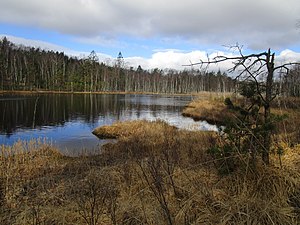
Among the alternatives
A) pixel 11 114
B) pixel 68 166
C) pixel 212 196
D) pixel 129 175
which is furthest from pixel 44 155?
pixel 11 114

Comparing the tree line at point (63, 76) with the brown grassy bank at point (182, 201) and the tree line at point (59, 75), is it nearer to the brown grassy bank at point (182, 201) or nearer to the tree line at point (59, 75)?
the tree line at point (59, 75)

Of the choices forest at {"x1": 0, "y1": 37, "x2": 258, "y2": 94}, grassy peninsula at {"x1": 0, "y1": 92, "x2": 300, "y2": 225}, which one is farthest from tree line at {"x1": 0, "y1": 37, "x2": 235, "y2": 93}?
grassy peninsula at {"x1": 0, "y1": 92, "x2": 300, "y2": 225}

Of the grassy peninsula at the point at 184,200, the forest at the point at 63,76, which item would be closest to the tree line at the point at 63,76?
the forest at the point at 63,76

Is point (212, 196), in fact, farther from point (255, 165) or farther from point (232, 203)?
point (255, 165)

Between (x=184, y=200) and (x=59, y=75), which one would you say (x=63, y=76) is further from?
(x=184, y=200)

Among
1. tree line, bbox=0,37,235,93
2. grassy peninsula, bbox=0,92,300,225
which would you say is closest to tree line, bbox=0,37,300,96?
tree line, bbox=0,37,235,93

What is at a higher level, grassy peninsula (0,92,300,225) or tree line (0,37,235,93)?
tree line (0,37,235,93)

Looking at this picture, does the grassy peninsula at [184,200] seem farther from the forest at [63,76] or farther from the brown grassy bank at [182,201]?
the forest at [63,76]

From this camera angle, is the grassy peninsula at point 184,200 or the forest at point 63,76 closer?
the grassy peninsula at point 184,200

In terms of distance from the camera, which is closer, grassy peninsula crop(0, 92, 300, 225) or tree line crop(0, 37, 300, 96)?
grassy peninsula crop(0, 92, 300, 225)

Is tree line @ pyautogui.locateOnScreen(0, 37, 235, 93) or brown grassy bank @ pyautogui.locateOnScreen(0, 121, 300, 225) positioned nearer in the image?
brown grassy bank @ pyautogui.locateOnScreen(0, 121, 300, 225)

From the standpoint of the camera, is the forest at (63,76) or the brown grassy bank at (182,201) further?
the forest at (63,76)

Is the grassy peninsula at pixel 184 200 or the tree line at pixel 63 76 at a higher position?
the tree line at pixel 63 76

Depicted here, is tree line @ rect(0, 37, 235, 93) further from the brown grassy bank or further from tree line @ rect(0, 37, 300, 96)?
the brown grassy bank
